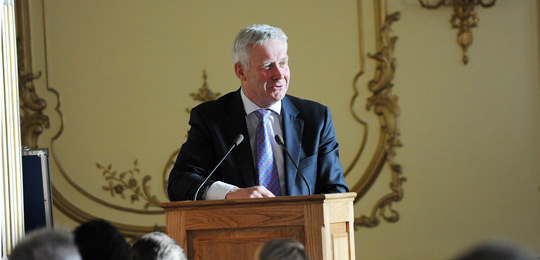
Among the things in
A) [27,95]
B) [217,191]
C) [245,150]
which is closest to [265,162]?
[245,150]

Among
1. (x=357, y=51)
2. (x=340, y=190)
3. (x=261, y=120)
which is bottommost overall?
(x=340, y=190)

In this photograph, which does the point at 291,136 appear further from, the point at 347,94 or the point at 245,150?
the point at 347,94

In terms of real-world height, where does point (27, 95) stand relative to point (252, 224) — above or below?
above

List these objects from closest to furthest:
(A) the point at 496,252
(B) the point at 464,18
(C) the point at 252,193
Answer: (A) the point at 496,252 → (C) the point at 252,193 → (B) the point at 464,18

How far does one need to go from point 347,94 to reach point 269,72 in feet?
6.05

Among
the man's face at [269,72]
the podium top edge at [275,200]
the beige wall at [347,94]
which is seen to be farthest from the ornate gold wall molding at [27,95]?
the podium top edge at [275,200]

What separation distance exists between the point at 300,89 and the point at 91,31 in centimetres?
157

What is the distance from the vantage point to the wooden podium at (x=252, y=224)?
230cm

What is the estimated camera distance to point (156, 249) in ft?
3.92

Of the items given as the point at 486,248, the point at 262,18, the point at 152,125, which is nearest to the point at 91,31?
the point at 152,125

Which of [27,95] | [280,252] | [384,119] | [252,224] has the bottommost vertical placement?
[252,224]

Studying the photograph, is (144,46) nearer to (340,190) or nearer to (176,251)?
(340,190)

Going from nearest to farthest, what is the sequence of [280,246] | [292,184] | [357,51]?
1. [280,246]
2. [292,184]
3. [357,51]

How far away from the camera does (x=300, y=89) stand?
16.3ft
